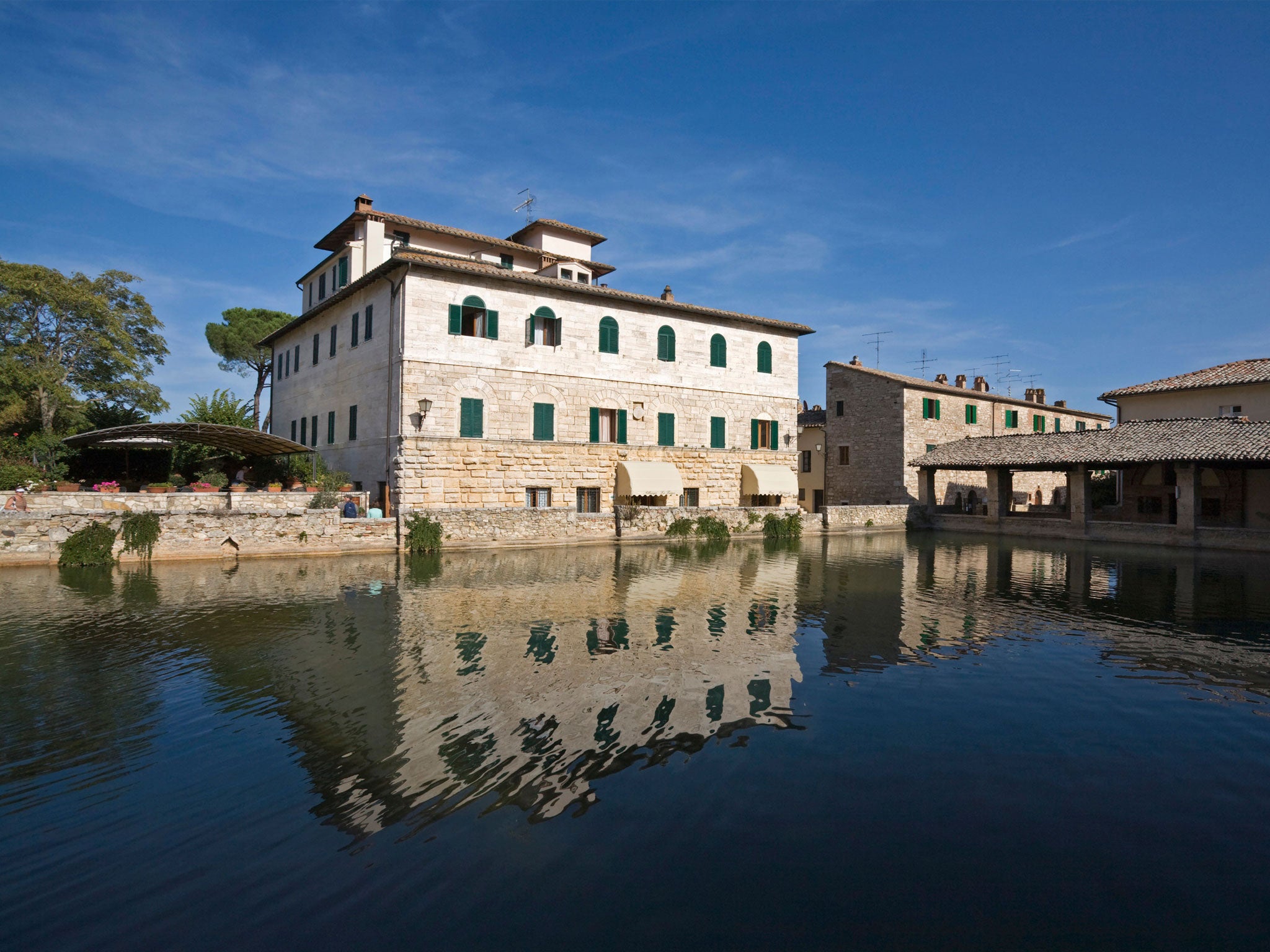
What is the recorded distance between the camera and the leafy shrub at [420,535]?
61.9 feet

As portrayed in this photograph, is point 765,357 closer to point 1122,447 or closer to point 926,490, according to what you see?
point 926,490

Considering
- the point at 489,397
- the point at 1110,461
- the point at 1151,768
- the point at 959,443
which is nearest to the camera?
the point at 1151,768

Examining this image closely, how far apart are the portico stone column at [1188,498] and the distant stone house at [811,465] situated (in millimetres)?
16379

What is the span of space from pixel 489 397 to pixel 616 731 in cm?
1682

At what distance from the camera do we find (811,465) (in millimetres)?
39562

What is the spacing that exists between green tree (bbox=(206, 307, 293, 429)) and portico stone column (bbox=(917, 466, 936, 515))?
123 ft

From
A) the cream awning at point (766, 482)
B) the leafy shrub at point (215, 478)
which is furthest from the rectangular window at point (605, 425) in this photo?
the leafy shrub at point (215, 478)

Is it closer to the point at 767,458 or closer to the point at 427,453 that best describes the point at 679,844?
the point at 427,453

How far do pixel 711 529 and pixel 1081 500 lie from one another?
16.1m

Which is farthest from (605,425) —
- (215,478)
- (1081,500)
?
(1081,500)

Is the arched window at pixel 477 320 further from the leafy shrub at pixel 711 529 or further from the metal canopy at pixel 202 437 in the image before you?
the leafy shrub at pixel 711 529

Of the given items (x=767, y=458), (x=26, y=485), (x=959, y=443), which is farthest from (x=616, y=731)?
(x=959, y=443)

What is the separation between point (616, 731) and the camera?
A: 6340mm

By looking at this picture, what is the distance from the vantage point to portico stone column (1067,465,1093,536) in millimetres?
27641
